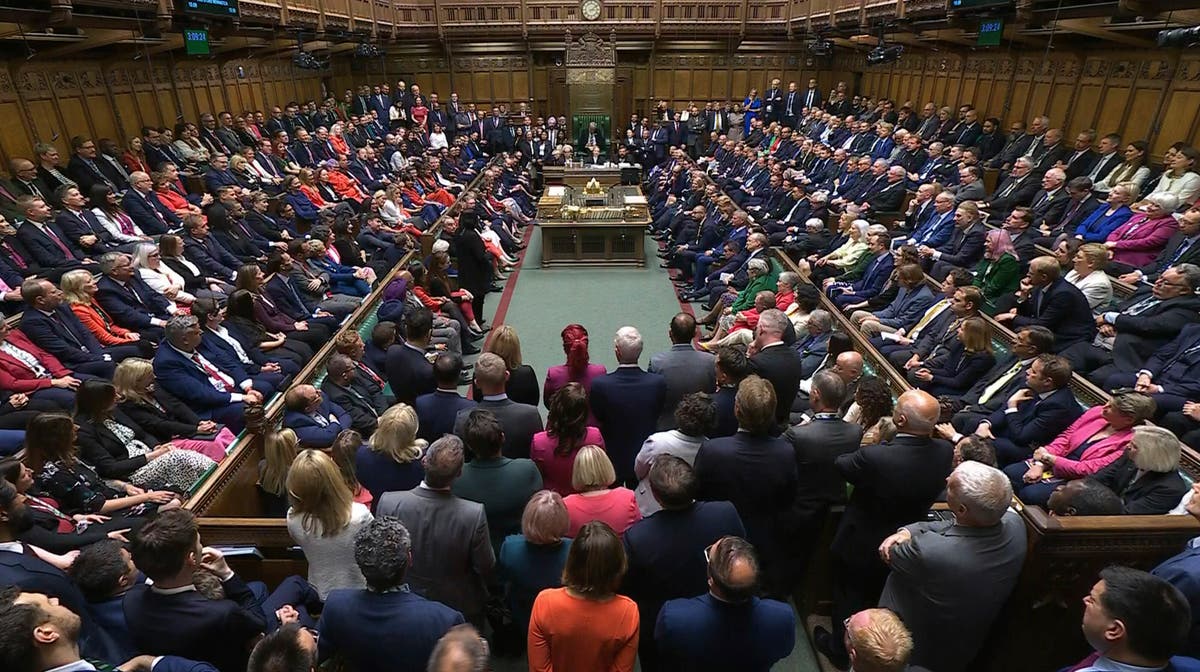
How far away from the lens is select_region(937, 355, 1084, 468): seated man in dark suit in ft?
11.7

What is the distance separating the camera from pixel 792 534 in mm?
3047

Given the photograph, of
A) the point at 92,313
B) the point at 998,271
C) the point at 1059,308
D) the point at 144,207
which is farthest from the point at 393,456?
the point at 144,207

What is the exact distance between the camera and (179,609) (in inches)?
75.2

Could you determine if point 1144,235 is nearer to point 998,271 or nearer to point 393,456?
point 998,271

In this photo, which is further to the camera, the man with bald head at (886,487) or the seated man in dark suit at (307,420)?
the seated man in dark suit at (307,420)

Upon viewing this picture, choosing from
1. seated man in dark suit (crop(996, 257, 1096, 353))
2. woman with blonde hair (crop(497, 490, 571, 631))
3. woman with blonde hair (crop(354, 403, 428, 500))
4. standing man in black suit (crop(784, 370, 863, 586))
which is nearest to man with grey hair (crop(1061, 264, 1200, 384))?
seated man in dark suit (crop(996, 257, 1096, 353))

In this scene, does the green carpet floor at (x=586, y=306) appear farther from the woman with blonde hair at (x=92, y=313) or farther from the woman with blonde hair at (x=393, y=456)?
the woman with blonde hair at (x=92, y=313)

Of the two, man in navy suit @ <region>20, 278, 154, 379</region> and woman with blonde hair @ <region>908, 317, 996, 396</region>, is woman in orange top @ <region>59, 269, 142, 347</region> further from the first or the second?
woman with blonde hair @ <region>908, 317, 996, 396</region>

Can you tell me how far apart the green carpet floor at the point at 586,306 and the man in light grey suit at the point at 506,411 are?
2674 millimetres

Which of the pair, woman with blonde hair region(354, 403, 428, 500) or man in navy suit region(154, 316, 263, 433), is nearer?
woman with blonde hair region(354, 403, 428, 500)

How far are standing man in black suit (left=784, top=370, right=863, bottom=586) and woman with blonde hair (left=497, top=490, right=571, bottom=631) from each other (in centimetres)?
118

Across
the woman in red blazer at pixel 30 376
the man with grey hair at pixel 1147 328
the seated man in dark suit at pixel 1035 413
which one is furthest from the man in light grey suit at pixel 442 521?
the man with grey hair at pixel 1147 328

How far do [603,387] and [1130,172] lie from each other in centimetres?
744

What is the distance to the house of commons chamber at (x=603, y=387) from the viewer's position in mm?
1970
